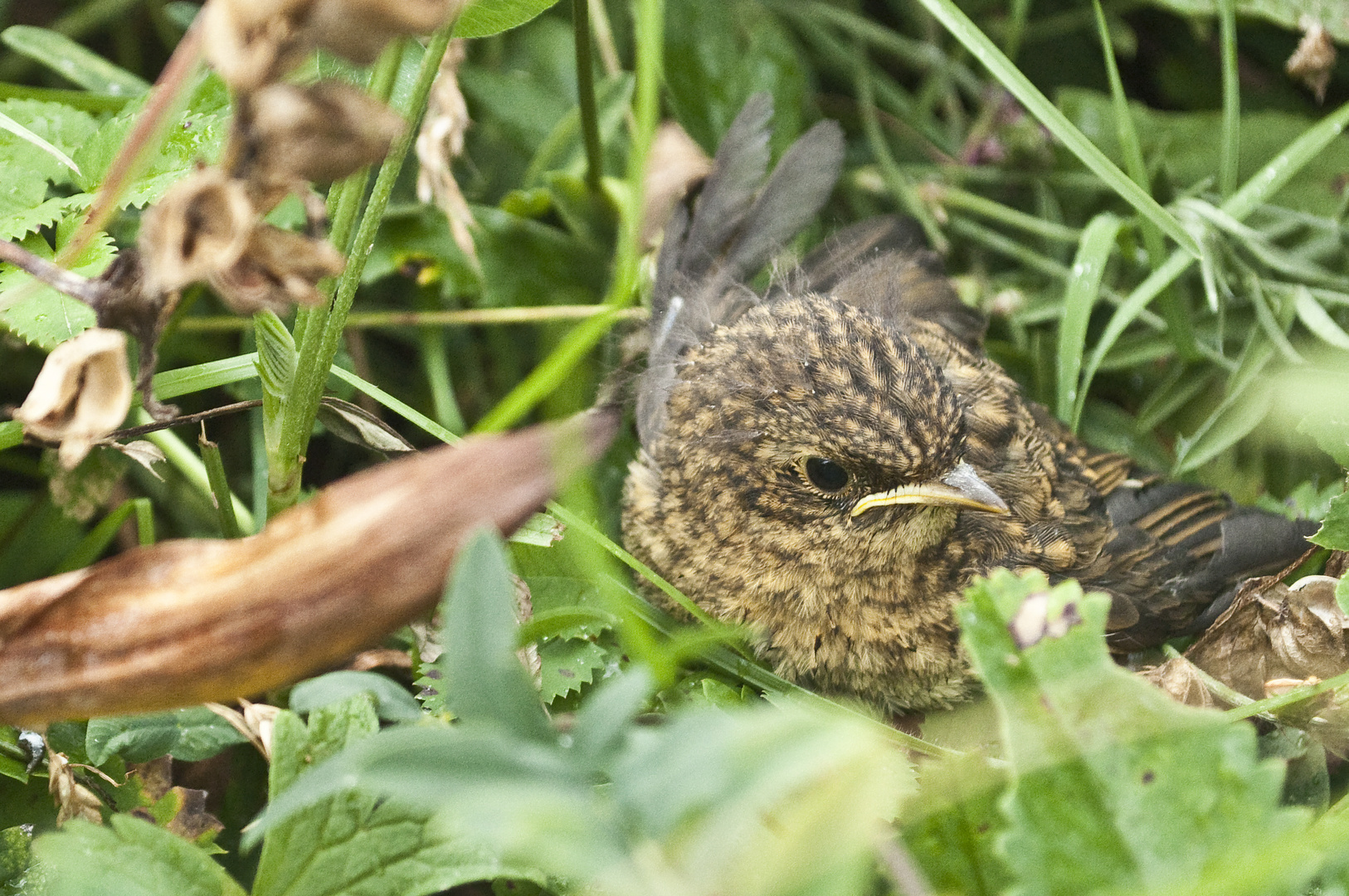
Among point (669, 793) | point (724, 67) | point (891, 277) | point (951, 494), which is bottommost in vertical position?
point (951, 494)

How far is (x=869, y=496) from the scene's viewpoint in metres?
2.07

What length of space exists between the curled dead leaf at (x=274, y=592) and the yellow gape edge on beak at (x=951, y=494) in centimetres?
83

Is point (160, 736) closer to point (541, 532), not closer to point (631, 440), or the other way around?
point (541, 532)

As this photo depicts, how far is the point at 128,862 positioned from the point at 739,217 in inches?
73.4

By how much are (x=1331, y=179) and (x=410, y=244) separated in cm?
239

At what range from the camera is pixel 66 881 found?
1.26 metres

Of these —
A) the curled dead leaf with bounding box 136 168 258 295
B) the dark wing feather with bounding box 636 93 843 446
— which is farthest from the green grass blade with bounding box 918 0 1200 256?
the curled dead leaf with bounding box 136 168 258 295

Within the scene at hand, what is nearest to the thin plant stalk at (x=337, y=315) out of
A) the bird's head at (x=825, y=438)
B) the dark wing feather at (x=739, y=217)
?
the bird's head at (x=825, y=438)

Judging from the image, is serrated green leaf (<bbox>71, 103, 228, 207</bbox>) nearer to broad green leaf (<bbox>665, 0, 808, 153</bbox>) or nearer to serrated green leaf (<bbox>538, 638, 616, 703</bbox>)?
serrated green leaf (<bbox>538, 638, 616, 703</bbox>)

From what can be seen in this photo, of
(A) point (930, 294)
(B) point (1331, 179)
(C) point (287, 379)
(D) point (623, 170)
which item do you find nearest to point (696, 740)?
(C) point (287, 379)

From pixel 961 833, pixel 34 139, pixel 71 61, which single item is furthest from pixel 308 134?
pixel 71 61

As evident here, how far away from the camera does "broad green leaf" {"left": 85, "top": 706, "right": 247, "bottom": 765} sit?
5.57 ft

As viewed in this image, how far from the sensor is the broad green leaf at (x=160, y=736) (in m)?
1.70

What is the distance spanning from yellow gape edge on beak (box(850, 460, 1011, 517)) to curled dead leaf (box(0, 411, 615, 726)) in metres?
0.83
